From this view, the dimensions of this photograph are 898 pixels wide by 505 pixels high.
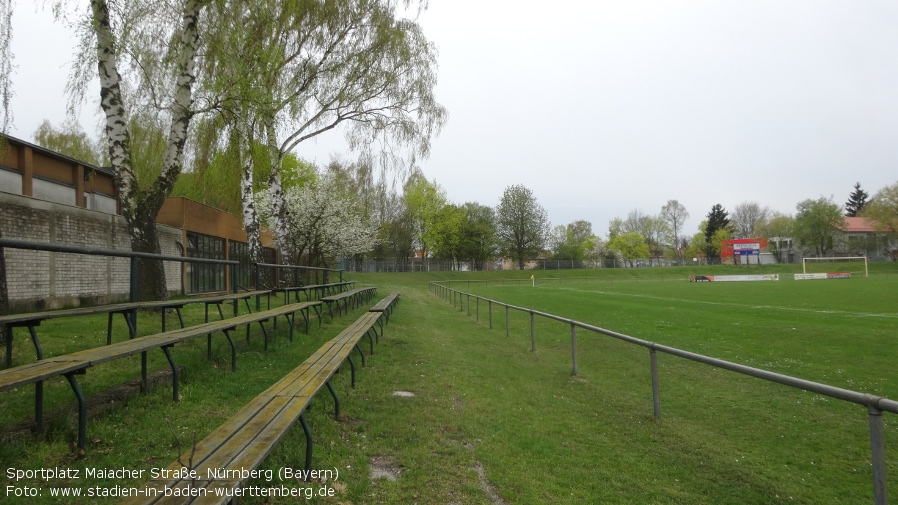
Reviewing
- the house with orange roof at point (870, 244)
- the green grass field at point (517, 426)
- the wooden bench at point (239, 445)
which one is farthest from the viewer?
the house with orange roof at point (870, 244)

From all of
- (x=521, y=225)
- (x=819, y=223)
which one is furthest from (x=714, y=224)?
(x=521, y=225)

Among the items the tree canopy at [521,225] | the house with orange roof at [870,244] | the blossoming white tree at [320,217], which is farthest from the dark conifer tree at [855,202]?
the blossoming white tree at [320,217]

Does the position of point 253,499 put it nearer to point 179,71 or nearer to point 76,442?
point 76,442

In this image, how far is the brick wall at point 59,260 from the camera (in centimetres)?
1025

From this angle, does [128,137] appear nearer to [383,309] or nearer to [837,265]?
[383,309]

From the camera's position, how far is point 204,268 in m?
19.8

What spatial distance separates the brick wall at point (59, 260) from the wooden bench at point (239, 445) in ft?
29.1

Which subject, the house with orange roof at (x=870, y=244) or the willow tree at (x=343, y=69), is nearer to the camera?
the willow tree at (x=343, y=69)

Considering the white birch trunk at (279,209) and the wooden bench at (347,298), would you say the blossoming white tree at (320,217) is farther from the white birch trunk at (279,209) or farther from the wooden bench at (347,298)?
the white birch trunk at (279,209)

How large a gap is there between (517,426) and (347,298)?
10841 millimetres

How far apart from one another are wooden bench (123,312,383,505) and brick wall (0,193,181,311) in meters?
8.88

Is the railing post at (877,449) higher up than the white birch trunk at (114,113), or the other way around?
the white birch trunk at (114,113)

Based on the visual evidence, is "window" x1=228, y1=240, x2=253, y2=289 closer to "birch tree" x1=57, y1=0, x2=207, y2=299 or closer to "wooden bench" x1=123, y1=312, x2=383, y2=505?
"birch tree" x1=57, y1=0, x2=207, y2=299

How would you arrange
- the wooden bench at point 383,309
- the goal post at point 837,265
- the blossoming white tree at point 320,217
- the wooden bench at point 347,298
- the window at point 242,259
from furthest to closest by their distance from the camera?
the goal post at point 837,265 → the blossoming white tree at point 320,217 → the window at point 242,259 → the wooden bench at point 347,298 → the wooden bench at point 383,309
